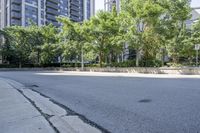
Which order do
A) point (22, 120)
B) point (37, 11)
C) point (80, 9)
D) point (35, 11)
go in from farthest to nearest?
point (80, 9)
point (37, 11)
point (35, 11)
point (22, 120)

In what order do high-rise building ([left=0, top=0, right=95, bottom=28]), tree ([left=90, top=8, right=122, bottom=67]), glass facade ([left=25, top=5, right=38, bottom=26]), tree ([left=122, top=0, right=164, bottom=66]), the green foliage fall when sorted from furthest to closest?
glass facade ([left=25, top=5, right=38, bottom=26]), high-rise building ([left=0, top=0, right=95, bottom=28]), tree ([left=90, top=8, right=122, bottom=67]), the green foliage, tree ([left=122, top=0, right=164, bottom=66])

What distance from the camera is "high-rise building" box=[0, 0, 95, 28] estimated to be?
10712 centimetres

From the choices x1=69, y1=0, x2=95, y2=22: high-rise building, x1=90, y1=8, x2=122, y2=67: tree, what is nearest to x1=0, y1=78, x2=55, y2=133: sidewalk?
x1=90, y1=8, x2=122, y2=67: tree

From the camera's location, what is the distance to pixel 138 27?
39688 mm

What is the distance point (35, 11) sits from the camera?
113438 mm

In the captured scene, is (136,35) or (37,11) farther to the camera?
(37,11)

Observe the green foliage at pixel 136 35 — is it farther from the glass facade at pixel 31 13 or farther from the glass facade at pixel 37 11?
the glass facade at pixel 31 13

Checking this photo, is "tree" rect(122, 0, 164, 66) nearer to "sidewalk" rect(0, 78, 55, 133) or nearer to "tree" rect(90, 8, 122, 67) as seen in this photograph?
"tree" rect(90, 8, 122, 67)

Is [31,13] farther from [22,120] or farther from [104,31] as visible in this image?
[22,120]

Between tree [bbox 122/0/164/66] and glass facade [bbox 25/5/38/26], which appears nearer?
tree [bbox 122/0/164/66]

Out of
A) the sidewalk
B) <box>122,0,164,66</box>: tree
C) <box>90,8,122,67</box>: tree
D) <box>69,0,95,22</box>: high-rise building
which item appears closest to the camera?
the sidewalk

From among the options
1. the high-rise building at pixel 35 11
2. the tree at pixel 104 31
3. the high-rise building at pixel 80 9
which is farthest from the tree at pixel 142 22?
the high-rise building at pixel 80 9

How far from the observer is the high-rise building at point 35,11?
107125mm

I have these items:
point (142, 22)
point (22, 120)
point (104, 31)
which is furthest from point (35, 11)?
point (22, 120)
